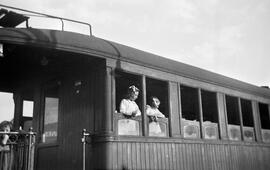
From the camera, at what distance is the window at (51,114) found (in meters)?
6.18

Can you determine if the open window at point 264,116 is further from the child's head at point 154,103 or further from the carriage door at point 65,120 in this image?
the carriage door at point 65,120

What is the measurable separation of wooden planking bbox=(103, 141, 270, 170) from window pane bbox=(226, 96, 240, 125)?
28.2 inches

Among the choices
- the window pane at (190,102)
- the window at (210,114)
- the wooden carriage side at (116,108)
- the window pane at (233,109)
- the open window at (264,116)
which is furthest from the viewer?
the open window at (264,116)

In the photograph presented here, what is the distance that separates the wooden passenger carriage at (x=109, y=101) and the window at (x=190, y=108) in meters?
0.02

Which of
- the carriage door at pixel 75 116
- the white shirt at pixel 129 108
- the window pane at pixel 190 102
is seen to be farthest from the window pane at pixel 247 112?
the carriage door at pixel 75 116

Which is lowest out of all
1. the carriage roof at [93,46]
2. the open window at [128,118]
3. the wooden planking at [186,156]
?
the wooden planking at [186,156]

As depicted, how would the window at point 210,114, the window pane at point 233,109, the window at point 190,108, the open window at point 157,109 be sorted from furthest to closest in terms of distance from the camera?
the window pane at point 233,109 → the window at point 210,114 → the window at point 190,108 → the open window at point 157,109

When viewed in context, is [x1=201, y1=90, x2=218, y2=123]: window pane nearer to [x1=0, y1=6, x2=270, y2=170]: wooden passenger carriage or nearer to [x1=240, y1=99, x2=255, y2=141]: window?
[x1=0, y1=6, x2=270, y2=170]: wooden passenger carriage

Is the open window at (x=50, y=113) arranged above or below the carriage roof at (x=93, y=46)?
below

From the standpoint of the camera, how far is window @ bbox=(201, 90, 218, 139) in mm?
7045

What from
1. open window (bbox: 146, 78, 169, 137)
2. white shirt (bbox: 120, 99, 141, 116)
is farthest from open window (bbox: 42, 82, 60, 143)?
open window (bbox: 146, 78, 169, 137)

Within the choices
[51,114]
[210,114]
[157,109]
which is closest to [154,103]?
[157,109]

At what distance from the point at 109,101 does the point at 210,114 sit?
3377 millimetres

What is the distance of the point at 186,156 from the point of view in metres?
6.26
